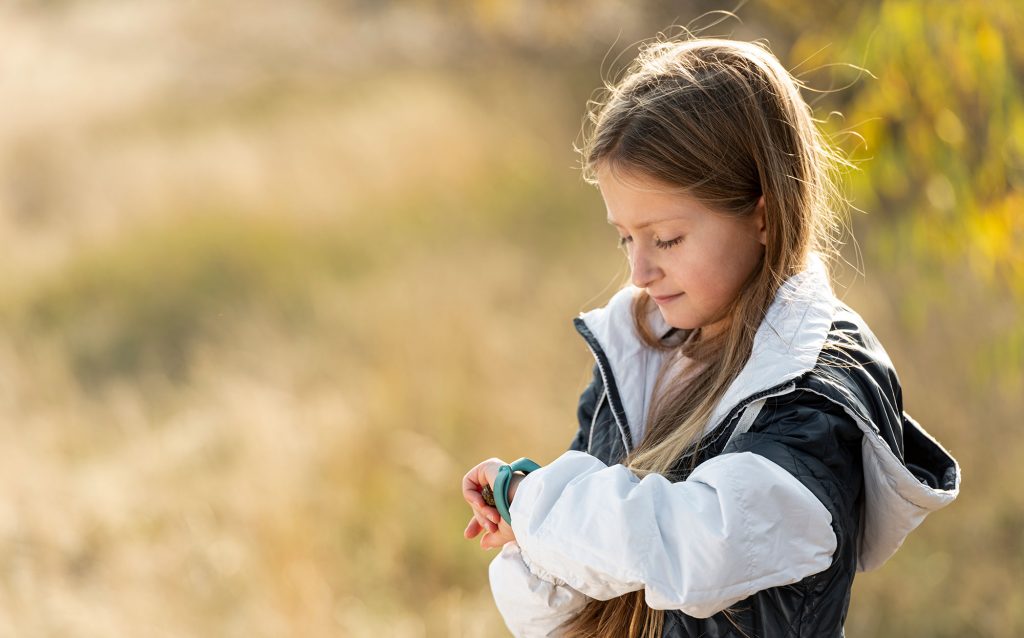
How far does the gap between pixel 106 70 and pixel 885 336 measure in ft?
28.4

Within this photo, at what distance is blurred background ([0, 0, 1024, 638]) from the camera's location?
2.82m

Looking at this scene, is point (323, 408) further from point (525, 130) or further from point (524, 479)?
point (525, 130)

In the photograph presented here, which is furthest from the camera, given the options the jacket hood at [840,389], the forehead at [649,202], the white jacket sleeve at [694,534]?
the forehead at [649,202]

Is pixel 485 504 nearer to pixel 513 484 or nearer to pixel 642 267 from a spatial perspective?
pixel 513 484

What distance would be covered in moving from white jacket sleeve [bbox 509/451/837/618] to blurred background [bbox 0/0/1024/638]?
29.0 inches

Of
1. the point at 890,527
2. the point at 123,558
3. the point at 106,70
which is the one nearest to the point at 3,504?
the point at 123,558

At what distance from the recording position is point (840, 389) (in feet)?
4.49

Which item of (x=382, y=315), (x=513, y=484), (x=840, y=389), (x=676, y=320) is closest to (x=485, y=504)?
(x=513, y=484)

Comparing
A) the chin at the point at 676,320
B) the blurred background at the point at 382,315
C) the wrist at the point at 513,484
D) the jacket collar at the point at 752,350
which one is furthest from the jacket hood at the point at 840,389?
the blurred background at the point at 382,315

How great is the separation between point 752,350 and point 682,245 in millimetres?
182

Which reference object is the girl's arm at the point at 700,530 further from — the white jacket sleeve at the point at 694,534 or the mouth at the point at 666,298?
the mouth at the point at 666,298

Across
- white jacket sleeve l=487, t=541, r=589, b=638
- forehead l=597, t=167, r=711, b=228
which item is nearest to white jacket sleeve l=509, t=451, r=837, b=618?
white jacket sleeve l=487, t=541, r=589, b=638

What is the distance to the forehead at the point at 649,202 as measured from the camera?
1498 mm

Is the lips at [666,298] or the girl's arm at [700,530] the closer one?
the girl's arm at [700,530]
